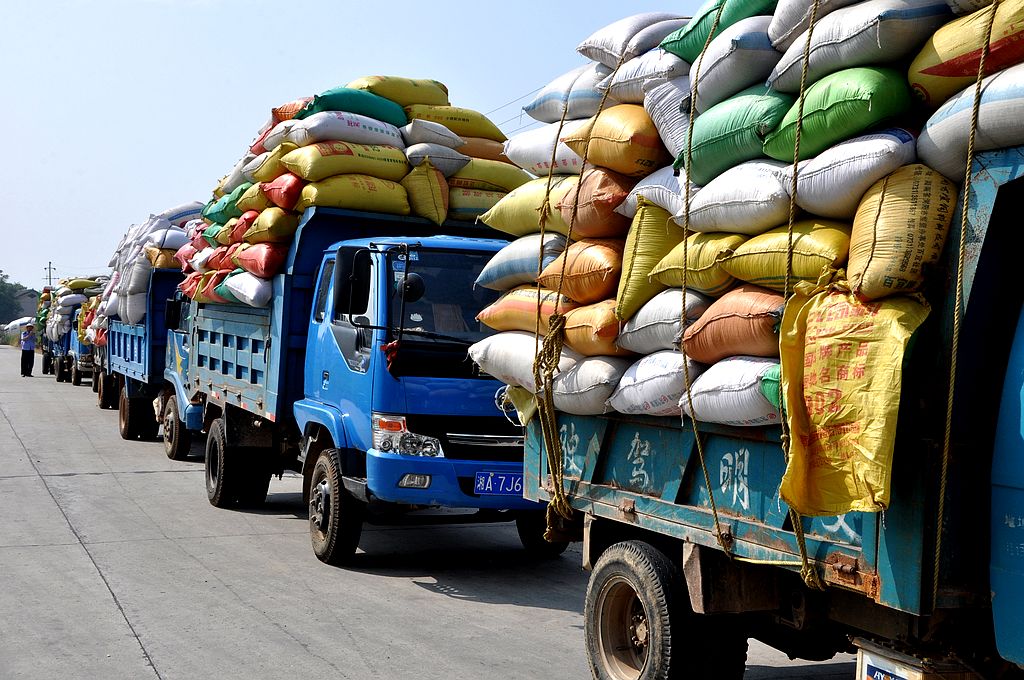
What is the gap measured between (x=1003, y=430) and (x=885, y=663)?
2.78 ft

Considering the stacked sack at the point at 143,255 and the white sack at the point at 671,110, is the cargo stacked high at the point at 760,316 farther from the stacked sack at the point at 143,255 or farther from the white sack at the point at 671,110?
the stacked sack at the point at 143,255

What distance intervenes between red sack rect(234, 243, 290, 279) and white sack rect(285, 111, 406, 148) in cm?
85

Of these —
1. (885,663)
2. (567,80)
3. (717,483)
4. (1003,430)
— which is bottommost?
(885,663)

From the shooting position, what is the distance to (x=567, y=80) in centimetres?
523

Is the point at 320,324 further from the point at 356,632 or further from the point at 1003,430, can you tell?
the point at 1003,430

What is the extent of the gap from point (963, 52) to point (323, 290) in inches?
220

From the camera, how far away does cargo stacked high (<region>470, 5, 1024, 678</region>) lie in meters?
3.03

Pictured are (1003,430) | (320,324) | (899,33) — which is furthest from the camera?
(320,324)

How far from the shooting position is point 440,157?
8398 mm

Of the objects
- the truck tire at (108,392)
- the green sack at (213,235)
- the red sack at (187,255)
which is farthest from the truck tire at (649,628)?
the truck tire at (108,392)

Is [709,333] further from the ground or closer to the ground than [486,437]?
further from the ground

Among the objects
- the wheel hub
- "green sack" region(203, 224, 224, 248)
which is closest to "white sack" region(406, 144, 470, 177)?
the wheel hub

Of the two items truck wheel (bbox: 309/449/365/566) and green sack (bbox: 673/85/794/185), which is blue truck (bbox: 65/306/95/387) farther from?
green sack (bbox: 673/85/794/185)

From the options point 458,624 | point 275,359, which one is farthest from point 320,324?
point 458,624
